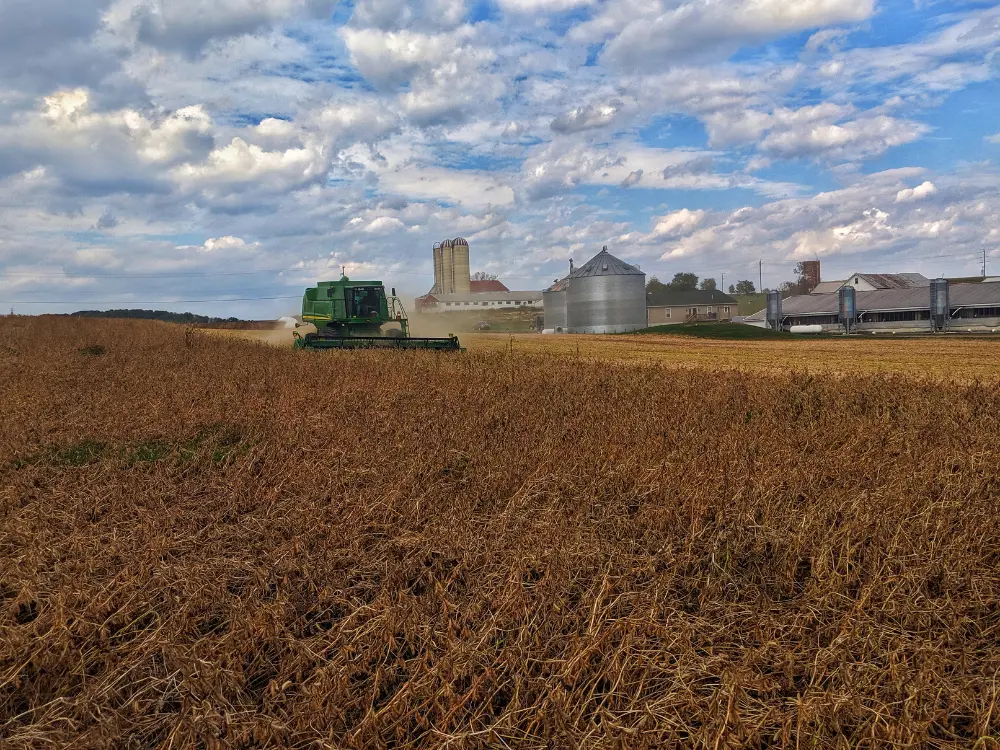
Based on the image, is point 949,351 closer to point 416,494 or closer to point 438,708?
point 416,494

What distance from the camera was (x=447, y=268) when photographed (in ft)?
397

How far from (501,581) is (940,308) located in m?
61.3

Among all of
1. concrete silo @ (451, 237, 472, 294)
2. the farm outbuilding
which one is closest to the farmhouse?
the farm outbuilding

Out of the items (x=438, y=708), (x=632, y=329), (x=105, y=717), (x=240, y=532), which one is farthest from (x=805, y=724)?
(x=632, y=329)

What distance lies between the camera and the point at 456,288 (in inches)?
4781

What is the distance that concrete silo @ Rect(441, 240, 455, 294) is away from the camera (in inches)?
4707

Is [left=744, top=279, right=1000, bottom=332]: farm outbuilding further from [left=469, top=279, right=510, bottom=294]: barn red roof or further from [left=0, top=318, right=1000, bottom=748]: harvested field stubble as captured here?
[left=469, top=279, right=510, bottom=294]: barn red roof

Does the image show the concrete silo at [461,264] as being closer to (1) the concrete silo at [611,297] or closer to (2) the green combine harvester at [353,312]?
(1) the concrete silo at [611,297]

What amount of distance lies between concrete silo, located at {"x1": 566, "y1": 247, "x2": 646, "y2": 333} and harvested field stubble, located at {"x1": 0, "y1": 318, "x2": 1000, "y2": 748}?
48.6 metres

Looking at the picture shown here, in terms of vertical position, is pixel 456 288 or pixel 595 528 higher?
pixel 456 288

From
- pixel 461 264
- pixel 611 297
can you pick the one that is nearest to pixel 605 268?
A: pixel 611 297

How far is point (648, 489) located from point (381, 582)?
7.56ft

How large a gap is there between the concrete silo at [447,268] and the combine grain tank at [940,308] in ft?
248

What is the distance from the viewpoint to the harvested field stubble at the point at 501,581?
3113 millimetres
